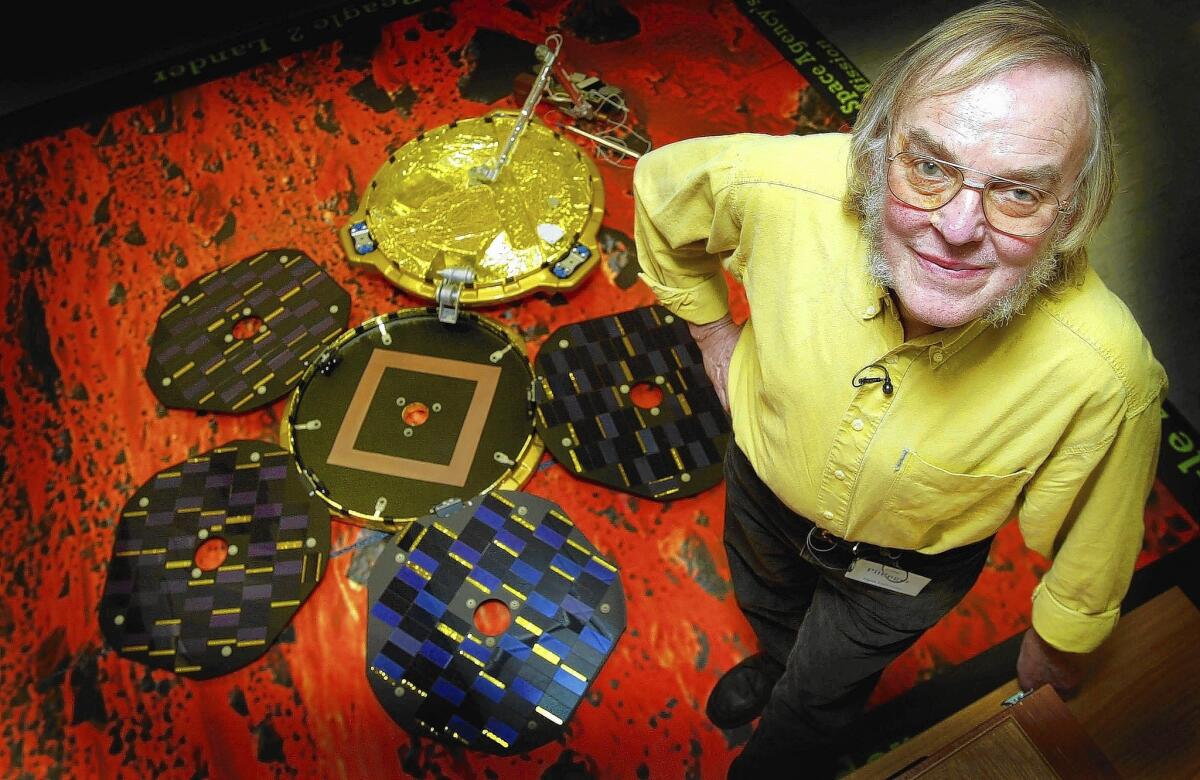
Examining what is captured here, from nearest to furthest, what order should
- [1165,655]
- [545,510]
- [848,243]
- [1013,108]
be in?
[1013,108] < [848,243] < [1165,655] < [545,510]

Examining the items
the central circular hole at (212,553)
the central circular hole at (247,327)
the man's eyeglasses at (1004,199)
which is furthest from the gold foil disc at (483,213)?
the man's eyeglasses at (1004,199)

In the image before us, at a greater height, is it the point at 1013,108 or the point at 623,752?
the point at 1013,108

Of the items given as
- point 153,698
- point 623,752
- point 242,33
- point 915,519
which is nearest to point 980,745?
point 915,519

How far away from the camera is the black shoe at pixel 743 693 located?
73.7 inches

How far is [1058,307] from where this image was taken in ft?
3.50

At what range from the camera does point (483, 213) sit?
2.48m

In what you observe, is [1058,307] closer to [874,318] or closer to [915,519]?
[874,318]

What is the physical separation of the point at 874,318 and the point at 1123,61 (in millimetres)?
2428

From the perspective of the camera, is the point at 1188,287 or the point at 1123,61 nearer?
the point at 1188,287

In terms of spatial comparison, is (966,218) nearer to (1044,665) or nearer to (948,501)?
(948,501)

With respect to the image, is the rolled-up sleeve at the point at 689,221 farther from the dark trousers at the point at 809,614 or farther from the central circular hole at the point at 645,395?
the central circular hole at the point at 645,395

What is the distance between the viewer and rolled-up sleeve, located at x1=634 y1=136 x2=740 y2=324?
4.29 feet

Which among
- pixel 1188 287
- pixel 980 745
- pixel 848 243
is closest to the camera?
pixel 848 243

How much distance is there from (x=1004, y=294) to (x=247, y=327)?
193 centimetres
